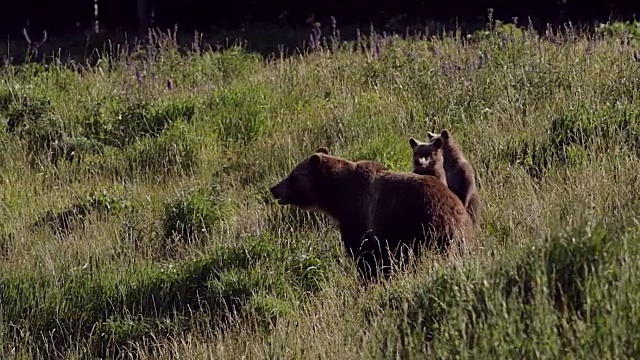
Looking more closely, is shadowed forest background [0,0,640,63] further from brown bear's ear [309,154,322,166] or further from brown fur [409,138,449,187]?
brown bear's ear [309,154,322,166]

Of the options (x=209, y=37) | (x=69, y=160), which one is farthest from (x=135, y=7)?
(x=69, y=160)

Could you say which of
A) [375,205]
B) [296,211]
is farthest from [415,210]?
[296,211]

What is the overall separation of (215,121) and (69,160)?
54.7 inches

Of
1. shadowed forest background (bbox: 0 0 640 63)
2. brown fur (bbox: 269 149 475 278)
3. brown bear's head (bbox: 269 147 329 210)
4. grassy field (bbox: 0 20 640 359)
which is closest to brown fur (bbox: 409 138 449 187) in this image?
grassy field (bbox: 0 20 640 359)

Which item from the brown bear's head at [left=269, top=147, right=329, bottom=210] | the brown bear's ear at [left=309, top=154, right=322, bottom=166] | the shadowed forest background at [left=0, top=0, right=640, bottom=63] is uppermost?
the brown bear's ear at [left=309, top=154, right=322, bottom=166]

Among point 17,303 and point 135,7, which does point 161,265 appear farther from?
point 135,7

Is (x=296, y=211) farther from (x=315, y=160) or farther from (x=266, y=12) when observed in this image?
(x=266, y=12)

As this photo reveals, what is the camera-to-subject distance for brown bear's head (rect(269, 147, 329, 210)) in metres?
6.33

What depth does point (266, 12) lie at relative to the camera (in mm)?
17812

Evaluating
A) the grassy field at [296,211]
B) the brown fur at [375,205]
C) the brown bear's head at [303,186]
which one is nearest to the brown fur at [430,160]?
the grassy field at [296,211]

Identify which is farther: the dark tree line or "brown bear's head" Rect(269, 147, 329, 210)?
the dark tree line

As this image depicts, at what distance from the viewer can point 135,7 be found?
18.8 meters

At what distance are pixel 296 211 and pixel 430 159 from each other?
40.9 inches

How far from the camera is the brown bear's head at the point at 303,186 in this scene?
20.8ft
